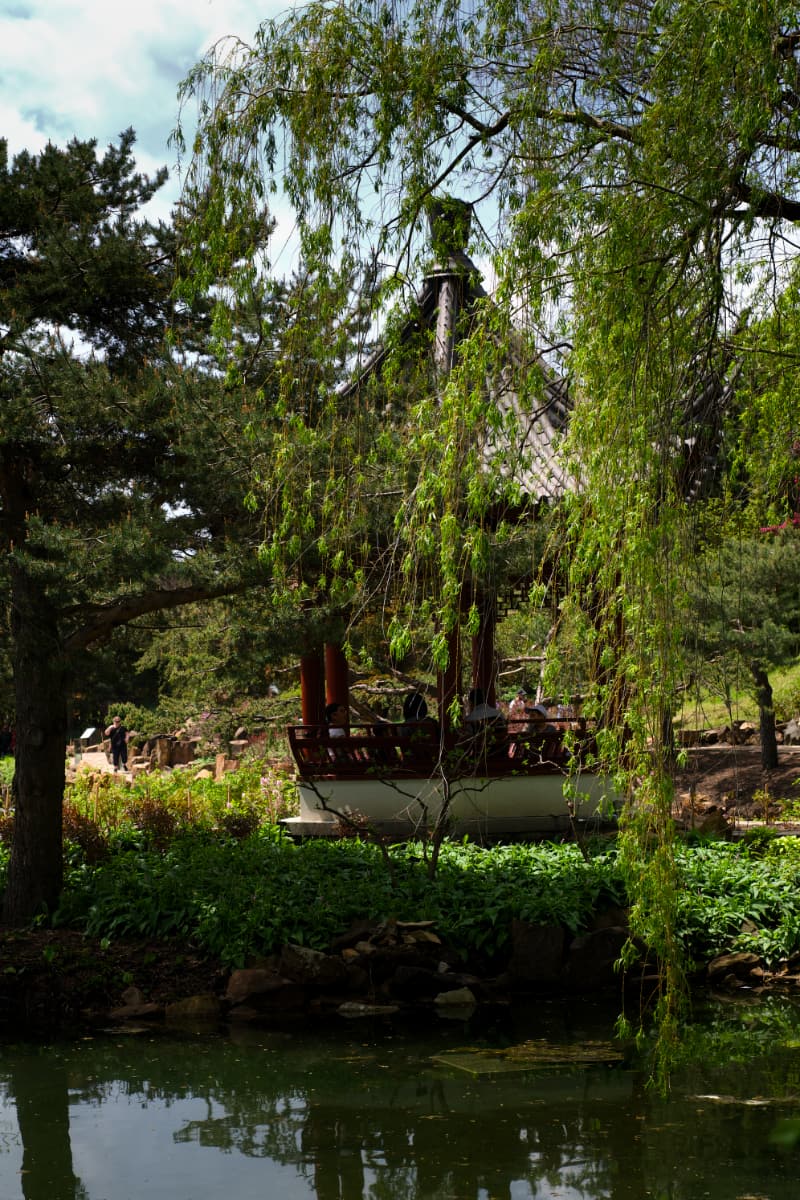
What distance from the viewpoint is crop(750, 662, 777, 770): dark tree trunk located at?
47.9 feet

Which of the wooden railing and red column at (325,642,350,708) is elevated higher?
red column at (325,642,350,708)

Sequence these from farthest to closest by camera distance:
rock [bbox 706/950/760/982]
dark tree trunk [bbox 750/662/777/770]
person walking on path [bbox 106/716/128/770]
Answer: person walking on path [bbox 106/716/128/770]
dark tree trunk [bbox 750/662/777/770]
rock [bbox 706/950/760/982]

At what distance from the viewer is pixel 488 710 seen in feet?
33.5

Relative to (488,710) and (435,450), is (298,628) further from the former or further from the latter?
(435,450)

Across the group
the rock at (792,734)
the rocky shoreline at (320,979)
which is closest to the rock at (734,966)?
the rocky shoreline at (320,979)

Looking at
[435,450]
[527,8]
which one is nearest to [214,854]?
[435,450]

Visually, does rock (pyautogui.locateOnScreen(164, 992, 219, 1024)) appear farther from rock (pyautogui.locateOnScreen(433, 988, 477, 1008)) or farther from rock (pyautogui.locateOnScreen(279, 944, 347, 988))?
rock (pyautogui.locateOnScreen(433, 988, 477, 1008))

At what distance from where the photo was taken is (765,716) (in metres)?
15.3

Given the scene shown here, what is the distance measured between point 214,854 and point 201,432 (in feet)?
12.7

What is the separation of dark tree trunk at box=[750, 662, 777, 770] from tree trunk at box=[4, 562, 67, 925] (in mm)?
8523

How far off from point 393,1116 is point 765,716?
1087 cm

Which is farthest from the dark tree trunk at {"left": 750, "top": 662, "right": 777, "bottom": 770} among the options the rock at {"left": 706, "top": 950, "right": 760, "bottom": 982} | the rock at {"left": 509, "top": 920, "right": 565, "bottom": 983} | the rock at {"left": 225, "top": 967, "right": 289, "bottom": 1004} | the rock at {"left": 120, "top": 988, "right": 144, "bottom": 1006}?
the rock at {"left": 120, "top": 988, "right": 144, "bottom": 1006}

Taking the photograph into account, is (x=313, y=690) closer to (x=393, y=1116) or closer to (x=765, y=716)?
(x=765, y=716)

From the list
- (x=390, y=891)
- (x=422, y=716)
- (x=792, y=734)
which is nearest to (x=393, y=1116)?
(x=390, y=891)
